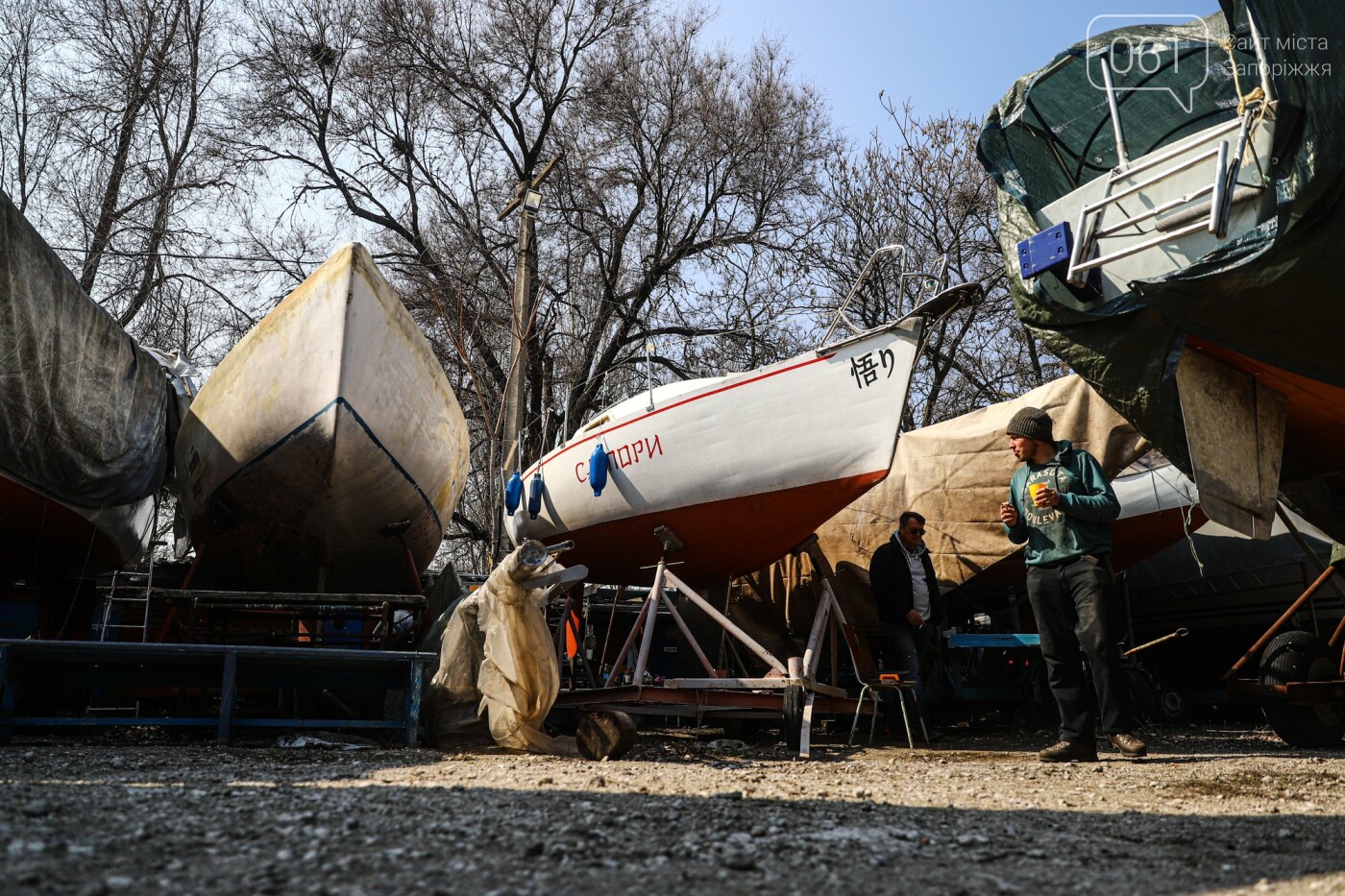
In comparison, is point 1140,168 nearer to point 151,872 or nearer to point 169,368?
point 151,872

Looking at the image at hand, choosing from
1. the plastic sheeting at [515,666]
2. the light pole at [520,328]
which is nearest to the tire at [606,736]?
the plastic sheeting at [515,666]

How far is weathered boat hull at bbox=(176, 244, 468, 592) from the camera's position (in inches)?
235

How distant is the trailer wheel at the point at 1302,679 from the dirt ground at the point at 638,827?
1165 mm

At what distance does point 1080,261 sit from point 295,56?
686 inches

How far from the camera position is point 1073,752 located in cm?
474

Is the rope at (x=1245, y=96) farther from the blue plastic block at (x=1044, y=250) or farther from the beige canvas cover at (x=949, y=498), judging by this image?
the beige canvas cover at (x=949, y=498)

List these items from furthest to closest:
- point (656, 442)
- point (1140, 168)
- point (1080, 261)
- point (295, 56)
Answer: point (295, 56), point (656, 442), point (1080, 261), point (1140, 168)

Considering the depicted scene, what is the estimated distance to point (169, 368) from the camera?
823 cm

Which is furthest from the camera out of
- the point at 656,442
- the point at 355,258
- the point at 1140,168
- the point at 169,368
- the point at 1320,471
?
the point at 169,368

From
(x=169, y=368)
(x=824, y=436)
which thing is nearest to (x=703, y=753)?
(x=824, y=436)

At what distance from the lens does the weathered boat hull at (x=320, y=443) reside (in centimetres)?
597

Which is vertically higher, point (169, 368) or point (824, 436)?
point (169, 368)

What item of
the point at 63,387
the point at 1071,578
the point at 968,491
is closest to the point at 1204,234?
the point at 1071,578

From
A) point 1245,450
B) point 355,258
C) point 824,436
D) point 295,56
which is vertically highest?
point 295,56
